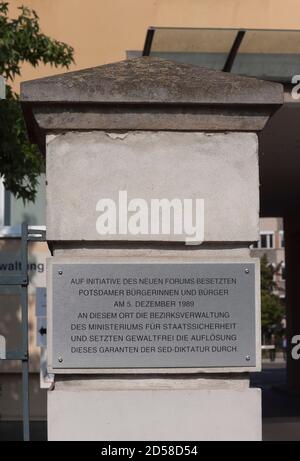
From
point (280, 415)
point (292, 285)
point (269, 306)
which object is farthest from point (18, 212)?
point (269, 306)

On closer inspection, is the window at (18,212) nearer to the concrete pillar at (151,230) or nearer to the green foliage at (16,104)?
the green foliage at (16,104)

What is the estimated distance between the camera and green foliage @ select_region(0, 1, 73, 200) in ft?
41.2

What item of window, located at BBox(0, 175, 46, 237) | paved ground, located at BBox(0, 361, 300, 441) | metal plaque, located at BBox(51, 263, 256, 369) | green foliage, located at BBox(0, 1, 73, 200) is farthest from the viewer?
window, located at BBox(0, 175, 46, 237)

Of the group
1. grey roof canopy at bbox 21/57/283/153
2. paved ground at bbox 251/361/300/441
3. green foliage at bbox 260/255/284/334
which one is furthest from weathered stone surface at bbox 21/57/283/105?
green foliage at bbox 260/255/284/334

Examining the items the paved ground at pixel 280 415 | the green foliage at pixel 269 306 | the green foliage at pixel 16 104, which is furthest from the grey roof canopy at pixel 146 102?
the green foliage at pixel 269 306

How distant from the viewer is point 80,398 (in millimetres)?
6062

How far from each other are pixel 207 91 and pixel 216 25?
14568mm

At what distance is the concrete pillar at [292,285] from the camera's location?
86.9ft

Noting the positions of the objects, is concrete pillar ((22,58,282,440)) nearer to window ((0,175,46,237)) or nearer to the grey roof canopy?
the grey roof canopy

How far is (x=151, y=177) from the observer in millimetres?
6168

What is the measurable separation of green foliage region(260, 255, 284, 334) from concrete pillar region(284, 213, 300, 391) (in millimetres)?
45728

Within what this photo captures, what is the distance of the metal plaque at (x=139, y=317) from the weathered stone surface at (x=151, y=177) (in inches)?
7.5
